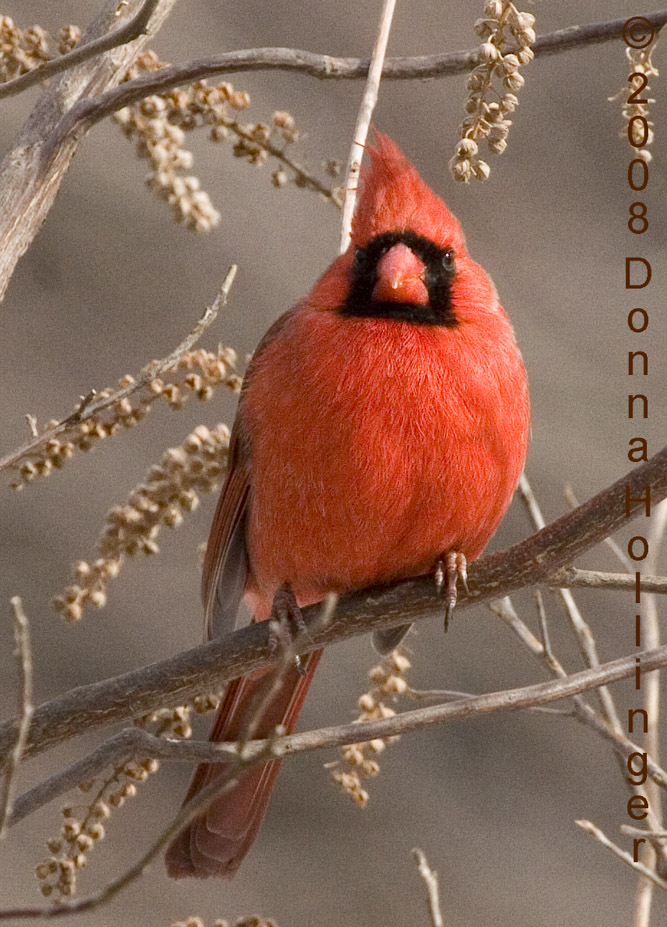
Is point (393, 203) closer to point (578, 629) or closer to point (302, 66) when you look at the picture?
point (302, 66)

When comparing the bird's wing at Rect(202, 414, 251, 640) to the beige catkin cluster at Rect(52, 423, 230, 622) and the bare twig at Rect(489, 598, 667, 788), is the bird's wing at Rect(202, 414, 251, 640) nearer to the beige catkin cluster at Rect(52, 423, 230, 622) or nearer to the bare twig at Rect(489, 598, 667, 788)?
the beige catkin cluster at Rect(52, 423, 230, 622)

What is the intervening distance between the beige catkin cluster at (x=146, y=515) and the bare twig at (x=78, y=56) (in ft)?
1.80

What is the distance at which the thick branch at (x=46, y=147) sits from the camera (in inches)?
56.2

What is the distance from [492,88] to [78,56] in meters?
0.42

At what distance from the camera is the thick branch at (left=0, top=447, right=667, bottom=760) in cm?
132

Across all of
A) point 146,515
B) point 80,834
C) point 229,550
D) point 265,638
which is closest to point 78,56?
point 146,515

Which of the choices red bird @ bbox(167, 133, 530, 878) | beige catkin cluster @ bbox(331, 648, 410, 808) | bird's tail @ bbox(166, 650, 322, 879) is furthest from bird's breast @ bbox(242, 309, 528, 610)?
bird's tail @ bbox(166, 650, 322, 879)

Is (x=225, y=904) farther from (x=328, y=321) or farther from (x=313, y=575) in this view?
(x=328, y=321)

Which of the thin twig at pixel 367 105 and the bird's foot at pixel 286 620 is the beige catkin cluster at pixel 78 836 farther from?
the thin twig at pixel 367 105

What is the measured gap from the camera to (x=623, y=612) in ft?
9.87

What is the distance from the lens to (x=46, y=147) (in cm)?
147

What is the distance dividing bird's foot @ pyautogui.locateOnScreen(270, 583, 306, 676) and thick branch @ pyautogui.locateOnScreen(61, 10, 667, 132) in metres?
0.64

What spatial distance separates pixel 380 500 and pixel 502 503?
0.19 metres

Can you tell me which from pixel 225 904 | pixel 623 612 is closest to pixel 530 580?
pixel 623 612
